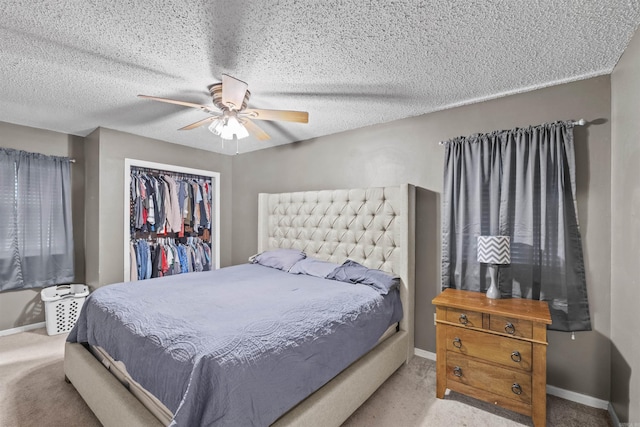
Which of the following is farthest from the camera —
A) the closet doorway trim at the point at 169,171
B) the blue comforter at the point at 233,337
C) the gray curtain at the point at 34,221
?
the closet doorway trim at the point at 169,171

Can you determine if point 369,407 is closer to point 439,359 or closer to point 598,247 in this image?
point 439,359

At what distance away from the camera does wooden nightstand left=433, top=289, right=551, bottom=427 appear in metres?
1.85

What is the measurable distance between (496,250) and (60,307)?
4.41 m

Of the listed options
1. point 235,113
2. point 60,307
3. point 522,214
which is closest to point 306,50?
point 235,113

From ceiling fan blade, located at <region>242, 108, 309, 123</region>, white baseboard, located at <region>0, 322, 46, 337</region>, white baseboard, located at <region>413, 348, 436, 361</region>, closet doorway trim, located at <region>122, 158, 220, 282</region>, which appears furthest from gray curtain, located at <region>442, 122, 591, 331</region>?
white baseboard, located at <region>0, 322, 46, 337</region>

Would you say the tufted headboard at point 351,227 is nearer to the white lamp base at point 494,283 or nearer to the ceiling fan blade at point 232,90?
the white lamp base at point 494,283

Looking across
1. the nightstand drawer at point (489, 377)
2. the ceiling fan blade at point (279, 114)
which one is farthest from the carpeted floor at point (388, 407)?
the ceiling fan blade at point (279, 114)

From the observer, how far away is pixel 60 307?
3.32 metres

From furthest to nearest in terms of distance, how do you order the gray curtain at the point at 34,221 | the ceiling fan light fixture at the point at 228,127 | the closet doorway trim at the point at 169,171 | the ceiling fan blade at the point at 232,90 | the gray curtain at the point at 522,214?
the closet doorway trim at the point at 169,171 → the gray curtain at the point at 34,221 → the ceiling fan light fixture at the point at 228,127 → the gray curtain at the point at 522,214 → the ceiling fan blade at the point at 232,90

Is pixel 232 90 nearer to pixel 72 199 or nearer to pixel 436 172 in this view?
pixel 436 172

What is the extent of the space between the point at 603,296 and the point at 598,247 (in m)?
0.34

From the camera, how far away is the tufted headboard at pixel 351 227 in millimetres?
2756

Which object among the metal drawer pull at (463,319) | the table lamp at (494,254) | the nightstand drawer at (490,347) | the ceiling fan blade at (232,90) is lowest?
the nightstand drawer at (490,347)

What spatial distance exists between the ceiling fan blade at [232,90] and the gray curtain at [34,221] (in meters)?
2.92
